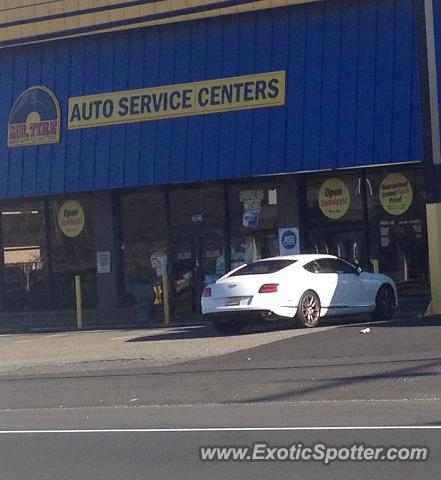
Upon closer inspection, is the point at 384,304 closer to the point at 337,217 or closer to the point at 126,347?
the point at 337,217

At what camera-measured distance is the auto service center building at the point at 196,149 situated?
86.2 feet

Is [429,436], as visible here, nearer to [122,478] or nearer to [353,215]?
[122,478]

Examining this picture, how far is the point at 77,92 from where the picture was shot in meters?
29.5

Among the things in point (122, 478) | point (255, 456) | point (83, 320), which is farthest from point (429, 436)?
point (83, 320)

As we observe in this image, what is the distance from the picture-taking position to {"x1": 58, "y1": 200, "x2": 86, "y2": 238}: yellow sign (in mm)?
30500

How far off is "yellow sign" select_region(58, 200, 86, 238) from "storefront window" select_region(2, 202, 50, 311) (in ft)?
1.99

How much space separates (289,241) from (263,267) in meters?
6.09

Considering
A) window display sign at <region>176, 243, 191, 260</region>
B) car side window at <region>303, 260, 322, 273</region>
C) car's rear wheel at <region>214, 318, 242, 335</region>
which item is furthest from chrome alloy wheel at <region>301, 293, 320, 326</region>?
window display sign at <region>176, 243, 191, 260</region>

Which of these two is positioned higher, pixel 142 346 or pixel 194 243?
pixel 194 243

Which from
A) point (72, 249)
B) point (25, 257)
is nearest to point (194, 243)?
point (72, 249)

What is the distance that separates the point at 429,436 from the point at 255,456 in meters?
1.71

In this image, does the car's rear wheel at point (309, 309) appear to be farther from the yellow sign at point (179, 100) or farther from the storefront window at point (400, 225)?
the yellow sign at point (179, 100)

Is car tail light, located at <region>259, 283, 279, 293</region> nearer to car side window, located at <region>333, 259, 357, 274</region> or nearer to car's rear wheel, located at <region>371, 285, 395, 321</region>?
car side window, located at <region>333, 259, 357, 274</region>

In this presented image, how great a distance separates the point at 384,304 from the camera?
2284 cm
